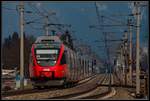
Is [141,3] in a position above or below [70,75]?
above

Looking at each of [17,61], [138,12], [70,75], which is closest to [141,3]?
[138,12]

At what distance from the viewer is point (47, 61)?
43125 millimetres

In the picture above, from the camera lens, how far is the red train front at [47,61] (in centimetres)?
4316

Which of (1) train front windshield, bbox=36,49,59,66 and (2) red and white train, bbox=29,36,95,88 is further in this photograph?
(2) red and white train, bbox=29,36,95,88

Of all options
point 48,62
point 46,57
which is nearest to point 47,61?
point 48,62

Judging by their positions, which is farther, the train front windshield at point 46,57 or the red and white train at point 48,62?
the red and white train at point 48,62

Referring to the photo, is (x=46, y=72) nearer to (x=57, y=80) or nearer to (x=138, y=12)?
(x=57, y=80)

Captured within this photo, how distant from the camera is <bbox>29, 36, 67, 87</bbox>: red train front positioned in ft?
142

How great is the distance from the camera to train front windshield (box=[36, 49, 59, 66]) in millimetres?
43062

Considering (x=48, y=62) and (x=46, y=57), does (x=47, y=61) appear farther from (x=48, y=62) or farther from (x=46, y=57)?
A: (x=46, y=57)

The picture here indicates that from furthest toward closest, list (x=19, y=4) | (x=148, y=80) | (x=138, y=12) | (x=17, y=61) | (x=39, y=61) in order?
(x=17, y=61), (x=19, y=4), (x=39, y=61), (x=138, y=12), (x=148, y=80)

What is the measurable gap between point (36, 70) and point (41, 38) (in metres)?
3.22

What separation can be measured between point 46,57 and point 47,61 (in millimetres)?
355

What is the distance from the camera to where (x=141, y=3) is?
4009 cm
